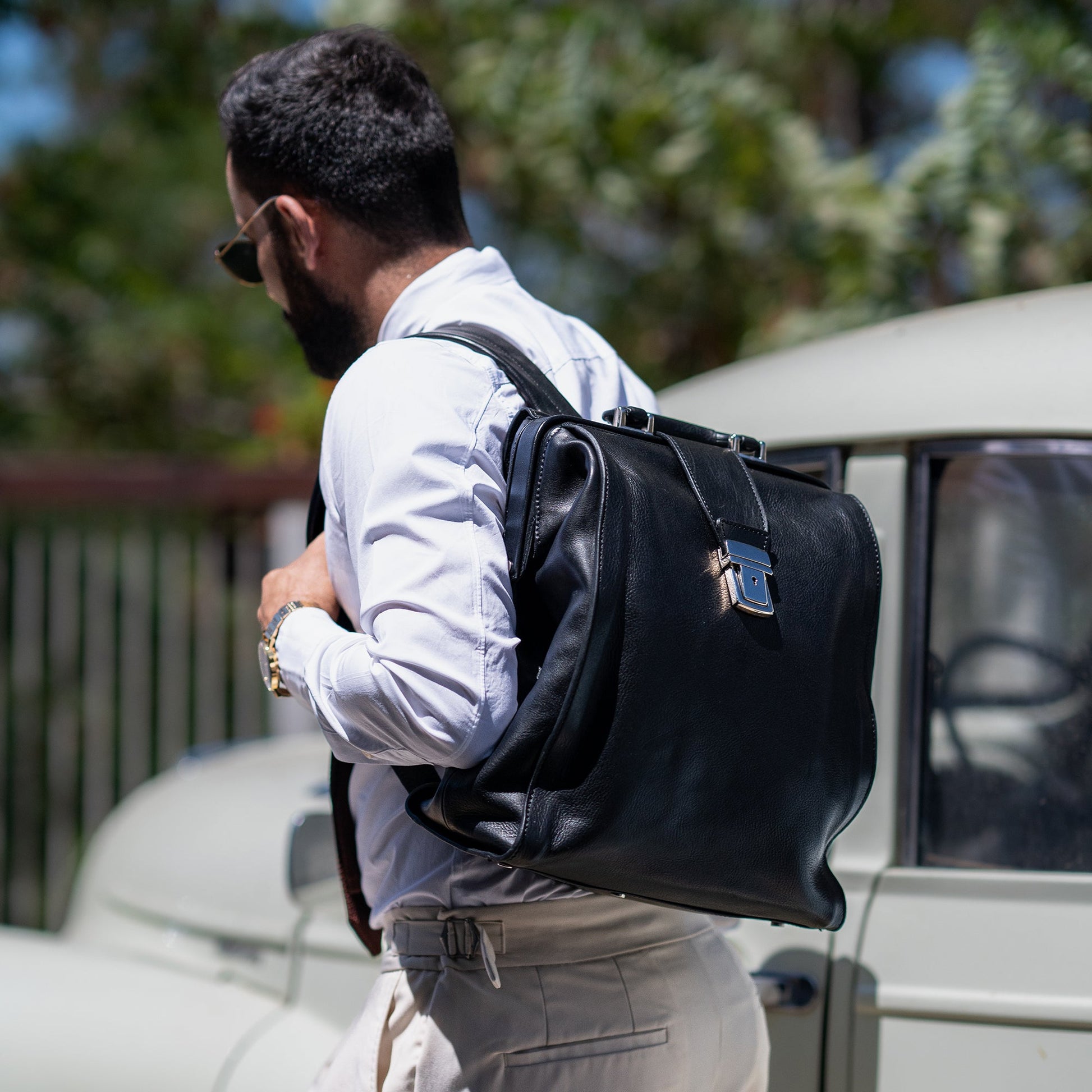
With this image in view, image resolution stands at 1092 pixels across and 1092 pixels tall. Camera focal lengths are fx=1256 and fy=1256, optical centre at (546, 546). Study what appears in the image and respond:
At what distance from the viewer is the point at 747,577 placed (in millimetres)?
1257

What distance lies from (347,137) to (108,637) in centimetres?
484

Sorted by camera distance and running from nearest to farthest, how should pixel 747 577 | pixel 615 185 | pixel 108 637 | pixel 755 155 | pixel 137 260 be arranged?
pixel 747 577, pixel 755 155, pixel 108 637, pixel 615 185, pixel 137 260

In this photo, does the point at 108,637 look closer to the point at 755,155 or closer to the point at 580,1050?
the point at 755,155

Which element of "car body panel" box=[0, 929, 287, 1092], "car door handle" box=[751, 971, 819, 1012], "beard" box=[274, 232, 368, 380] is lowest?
"car body panel" box=[0, 929, 287, 1092]

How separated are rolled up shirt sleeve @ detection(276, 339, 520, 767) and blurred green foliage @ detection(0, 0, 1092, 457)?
156 inches

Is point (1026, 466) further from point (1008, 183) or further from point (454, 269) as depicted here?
point (1008, 183)

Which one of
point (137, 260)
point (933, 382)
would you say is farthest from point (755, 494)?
point (137, 260)

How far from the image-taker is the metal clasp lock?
49.0 inches

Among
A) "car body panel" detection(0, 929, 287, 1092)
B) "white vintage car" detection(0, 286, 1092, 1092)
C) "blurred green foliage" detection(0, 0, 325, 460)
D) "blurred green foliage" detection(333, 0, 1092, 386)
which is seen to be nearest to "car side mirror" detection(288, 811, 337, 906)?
"white vintage car" detection(0, 286, 1092, 1092)

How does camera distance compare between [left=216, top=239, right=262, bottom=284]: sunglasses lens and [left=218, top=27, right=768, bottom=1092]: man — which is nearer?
[left=218, top=27, right=768, bottom=1092]: man

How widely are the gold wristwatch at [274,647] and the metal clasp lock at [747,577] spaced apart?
1.52 feet

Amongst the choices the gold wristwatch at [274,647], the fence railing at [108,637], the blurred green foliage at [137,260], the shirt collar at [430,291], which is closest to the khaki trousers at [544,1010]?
the gold wristwatch at [274,647]

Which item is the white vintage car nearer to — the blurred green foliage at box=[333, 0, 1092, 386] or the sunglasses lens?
the sunglasses lens

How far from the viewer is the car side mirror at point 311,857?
2133 millimetres
